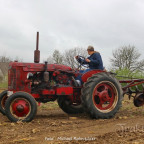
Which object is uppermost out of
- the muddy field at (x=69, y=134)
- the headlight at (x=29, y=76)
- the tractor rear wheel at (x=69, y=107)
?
the headlight at (x=29, y=76)

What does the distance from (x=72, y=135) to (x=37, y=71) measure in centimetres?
247

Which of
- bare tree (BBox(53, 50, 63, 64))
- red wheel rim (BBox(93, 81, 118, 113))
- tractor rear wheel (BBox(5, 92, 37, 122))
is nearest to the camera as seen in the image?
tractor rear wheel (BBox(5, 92, 37, 122))

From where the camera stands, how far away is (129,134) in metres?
3.94

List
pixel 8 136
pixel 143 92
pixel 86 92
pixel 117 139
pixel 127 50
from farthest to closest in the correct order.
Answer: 1. pixel 127 50
2. pixel 143 92
3. pixel 86 92
4. pixel 8 136
5. pixel 117 139

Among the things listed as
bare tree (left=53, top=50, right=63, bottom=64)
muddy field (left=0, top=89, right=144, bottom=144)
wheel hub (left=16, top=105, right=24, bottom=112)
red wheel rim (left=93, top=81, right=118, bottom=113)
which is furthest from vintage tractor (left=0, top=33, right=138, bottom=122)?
bare tree (left=53, top=50, right=63, bottom=64)

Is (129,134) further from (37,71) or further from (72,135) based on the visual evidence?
(37,71)

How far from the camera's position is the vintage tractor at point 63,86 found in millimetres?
5703

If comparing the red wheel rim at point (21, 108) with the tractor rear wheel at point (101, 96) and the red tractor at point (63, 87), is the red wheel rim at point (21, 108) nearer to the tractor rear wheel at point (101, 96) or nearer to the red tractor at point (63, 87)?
the red tractor at point (63, 87)

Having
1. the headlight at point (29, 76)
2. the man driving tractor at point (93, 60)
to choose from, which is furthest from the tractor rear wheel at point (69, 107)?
the headlight at point (29, 76)

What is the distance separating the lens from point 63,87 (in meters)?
6.00

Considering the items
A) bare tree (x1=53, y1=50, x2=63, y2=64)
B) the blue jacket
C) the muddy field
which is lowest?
the muddy field

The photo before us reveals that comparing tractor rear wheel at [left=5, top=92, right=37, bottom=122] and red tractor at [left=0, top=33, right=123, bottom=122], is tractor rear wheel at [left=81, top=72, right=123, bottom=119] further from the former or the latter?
tractor rear wheel at [left=5, top=92, right=37, bottom=122]

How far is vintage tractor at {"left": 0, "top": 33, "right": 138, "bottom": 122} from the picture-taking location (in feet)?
18.7

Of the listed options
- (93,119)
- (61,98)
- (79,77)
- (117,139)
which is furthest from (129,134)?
(61,98)
